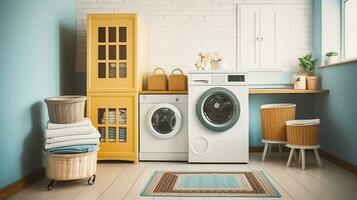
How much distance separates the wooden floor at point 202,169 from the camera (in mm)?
2861

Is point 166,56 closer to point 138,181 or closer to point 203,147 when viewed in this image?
point 203,147

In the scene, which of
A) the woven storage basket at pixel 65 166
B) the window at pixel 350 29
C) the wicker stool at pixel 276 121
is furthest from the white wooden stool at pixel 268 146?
the woven storage basket at pixel 65 166

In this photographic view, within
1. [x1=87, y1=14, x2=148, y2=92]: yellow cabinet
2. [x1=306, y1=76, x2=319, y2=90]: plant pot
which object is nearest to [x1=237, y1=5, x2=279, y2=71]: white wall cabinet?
[x1=306, y1=76, x2=319, y2=90]: plant pot

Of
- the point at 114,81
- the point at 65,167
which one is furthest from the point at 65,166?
the point at 114,81

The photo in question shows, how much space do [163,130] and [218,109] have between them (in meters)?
0.65

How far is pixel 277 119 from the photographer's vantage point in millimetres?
4160

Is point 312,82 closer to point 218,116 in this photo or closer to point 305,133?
point 305,133

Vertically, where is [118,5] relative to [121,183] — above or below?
above

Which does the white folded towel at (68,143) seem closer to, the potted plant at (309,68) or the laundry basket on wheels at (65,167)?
the laundry basket on wheels at (65,167)

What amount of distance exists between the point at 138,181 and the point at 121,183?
0.50 ft

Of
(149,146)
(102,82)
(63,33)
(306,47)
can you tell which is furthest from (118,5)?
(306,47)

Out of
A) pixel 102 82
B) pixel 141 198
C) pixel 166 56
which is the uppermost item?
pixel 166 56

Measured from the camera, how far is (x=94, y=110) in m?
4.18

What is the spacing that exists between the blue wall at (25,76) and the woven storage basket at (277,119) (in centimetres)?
236
